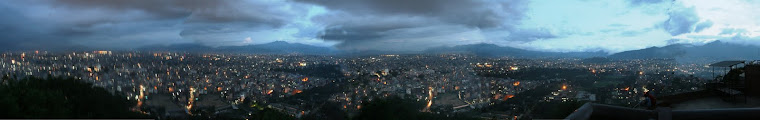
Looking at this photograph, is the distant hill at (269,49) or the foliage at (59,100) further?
the distant hill at (269,49)

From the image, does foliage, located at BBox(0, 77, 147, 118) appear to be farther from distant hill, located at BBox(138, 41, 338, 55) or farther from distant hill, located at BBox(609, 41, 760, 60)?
distant hill, located at BBox(609, 41, 760, 60)

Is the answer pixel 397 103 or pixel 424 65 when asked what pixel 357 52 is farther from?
pixel 397 103

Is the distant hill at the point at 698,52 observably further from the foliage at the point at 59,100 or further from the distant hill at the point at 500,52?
the foliage at the point at 59,100

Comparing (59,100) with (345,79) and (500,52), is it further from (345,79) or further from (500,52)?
(500,52)

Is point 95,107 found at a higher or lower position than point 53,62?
lower

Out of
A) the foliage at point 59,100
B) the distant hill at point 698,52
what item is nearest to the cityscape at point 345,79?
the foliage at point 59,100

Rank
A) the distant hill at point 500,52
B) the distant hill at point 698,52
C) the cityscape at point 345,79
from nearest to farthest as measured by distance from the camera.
Answer: the cityscape at point 345,79 → the distant hill at point 698,52 → the distant hill at point 500,52

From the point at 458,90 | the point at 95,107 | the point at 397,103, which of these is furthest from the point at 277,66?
the point at 95,107

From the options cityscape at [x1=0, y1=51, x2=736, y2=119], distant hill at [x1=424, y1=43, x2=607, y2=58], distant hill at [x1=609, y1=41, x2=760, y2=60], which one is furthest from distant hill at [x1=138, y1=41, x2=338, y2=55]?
distant hill at [x1=609, y1=41, x2=760, y2=60]
